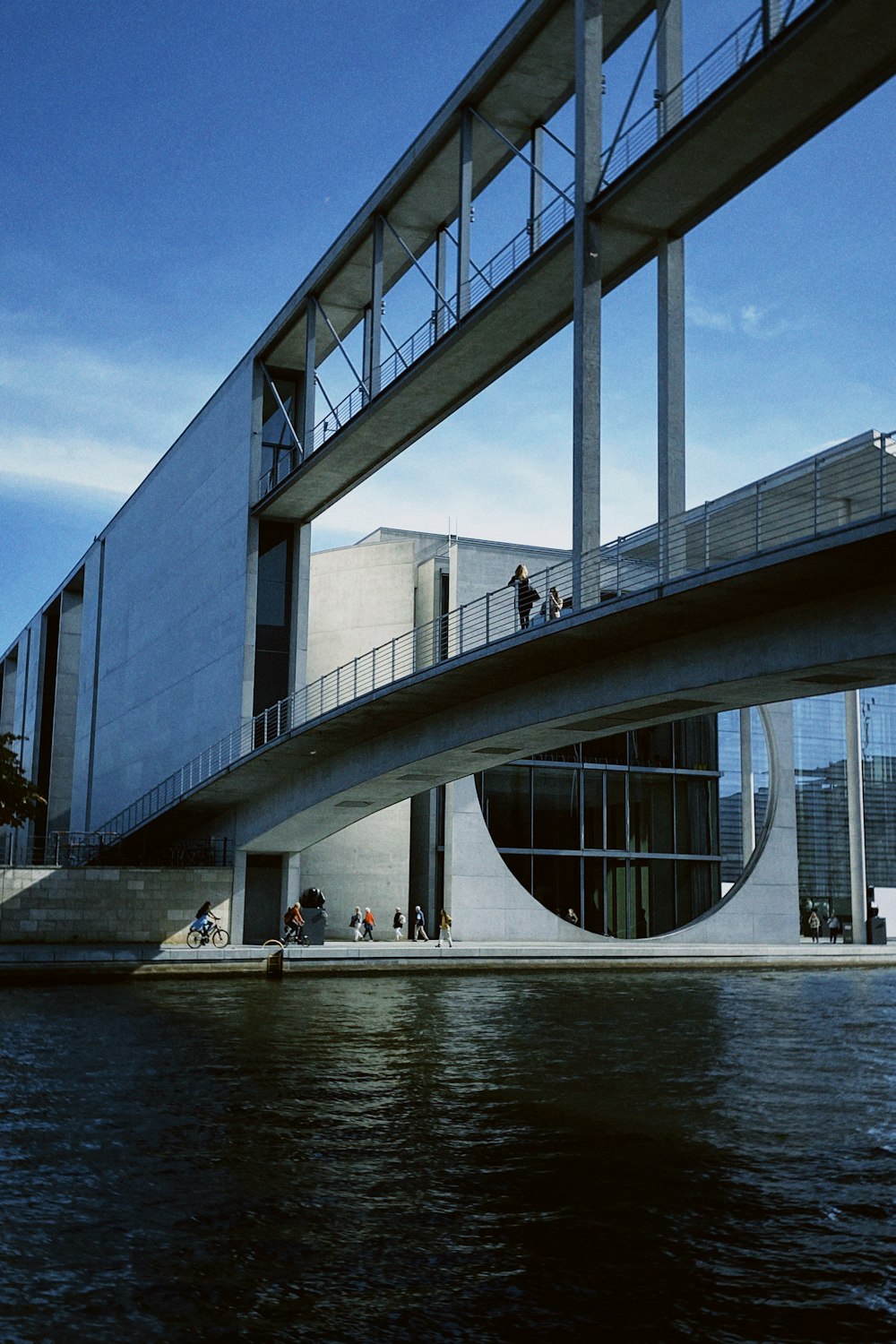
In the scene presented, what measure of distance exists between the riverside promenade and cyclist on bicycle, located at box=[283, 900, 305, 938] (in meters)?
0.89

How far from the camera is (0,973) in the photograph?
79.1 ft

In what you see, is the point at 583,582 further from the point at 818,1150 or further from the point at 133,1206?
the point at 133,1206

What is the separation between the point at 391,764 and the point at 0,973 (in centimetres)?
795

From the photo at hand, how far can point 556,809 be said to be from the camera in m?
37.0

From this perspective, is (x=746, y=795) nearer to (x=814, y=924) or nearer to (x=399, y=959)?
(x=814, y=924)

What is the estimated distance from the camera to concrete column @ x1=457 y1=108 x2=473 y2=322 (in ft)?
82.4

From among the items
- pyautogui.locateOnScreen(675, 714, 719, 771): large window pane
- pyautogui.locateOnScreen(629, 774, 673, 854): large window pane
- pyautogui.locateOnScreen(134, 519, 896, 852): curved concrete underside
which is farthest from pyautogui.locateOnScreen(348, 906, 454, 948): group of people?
pyautogui.locateOnScreen(675, 714, 719, 771): large window pane

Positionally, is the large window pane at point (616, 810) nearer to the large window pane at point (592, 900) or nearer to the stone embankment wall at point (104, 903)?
the large window pane at point (592, 900)

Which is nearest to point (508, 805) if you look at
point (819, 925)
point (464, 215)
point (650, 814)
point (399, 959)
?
point (650, 814)

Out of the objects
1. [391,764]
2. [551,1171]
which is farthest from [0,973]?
[551,1171]

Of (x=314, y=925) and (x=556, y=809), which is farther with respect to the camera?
(x=556, y=809)

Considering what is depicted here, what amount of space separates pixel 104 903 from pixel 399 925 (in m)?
8.24

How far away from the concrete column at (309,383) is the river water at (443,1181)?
57.2 feet

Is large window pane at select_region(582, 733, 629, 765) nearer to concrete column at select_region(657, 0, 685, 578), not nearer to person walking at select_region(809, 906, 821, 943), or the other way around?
person walking at select_region(809, 906, 821, 943)
